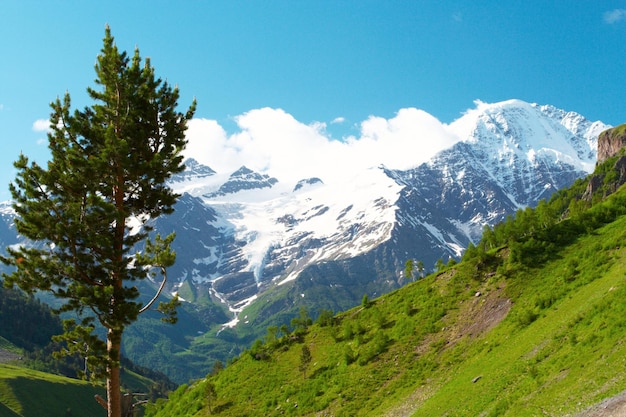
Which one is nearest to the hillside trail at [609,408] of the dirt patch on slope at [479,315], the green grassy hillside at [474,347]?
the green grassy hillside at [474,347]

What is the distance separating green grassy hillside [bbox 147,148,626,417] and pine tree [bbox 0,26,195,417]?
72.7 ft

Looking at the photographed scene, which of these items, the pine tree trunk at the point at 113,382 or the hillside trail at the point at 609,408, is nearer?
the hillside trail at the point at 609,408

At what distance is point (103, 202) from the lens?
1038 inches

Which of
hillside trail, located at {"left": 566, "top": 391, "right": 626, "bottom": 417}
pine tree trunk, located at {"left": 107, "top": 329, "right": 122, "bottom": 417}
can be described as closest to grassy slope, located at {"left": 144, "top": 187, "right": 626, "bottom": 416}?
hillside trail, located at {"left": 566, "top": 391, "right": 626, "bottom": 417}

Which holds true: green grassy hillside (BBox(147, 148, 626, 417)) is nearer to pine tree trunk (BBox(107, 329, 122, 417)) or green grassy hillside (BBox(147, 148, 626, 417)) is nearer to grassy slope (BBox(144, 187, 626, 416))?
grassy slope (BBox(144, 187, 626, 416))

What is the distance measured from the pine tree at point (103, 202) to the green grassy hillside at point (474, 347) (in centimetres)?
2215

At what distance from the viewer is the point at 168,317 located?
30234 mm

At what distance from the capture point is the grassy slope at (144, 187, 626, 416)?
94.7ft

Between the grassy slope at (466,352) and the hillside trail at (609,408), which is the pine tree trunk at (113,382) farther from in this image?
the hillside trail at (609,408)

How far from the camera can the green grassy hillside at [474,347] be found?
29248mm

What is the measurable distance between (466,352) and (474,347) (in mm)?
926

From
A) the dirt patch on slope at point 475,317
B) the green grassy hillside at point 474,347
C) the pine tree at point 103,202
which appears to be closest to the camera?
the pine tree at point 103,202

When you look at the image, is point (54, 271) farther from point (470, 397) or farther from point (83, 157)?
point (470, 397)

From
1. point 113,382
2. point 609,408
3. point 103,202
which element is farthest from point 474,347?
point 103,202
